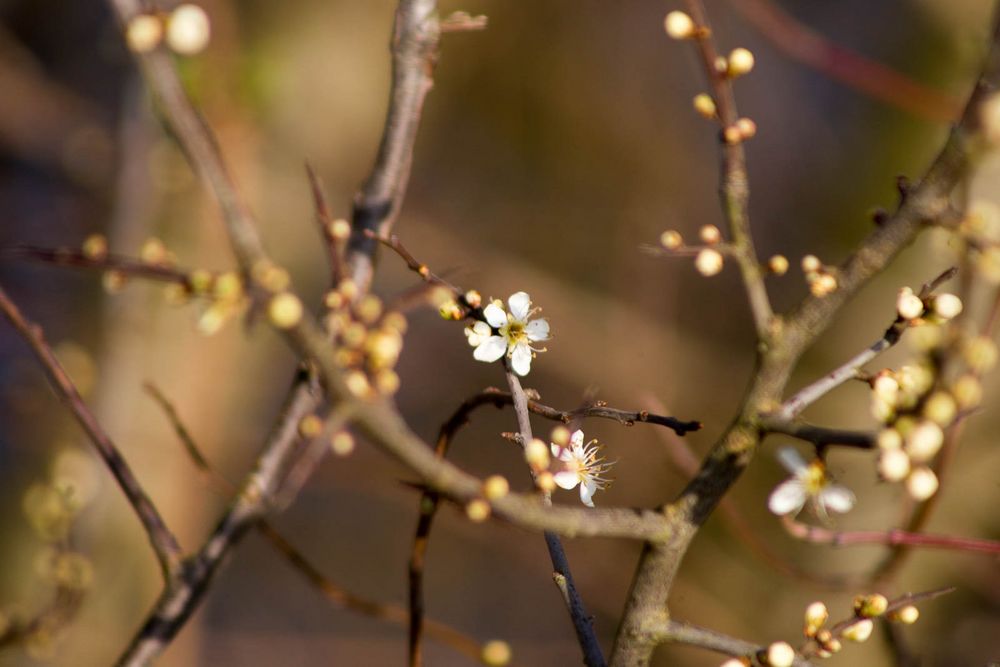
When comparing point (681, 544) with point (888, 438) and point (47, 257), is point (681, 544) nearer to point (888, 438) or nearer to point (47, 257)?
point (888, 438)

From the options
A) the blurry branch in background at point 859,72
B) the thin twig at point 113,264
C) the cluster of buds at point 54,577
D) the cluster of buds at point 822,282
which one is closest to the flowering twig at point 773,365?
the cluster of buds at point 822,282

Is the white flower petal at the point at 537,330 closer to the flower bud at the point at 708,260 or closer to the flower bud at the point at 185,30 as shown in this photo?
the flower bud at the point at 708,260

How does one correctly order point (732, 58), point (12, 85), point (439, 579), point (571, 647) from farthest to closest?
1. point (439, 579)
2. point (571, 647)
3. point (12, 85)
4. point (732, 58)

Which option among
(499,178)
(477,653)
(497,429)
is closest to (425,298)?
(477,653)

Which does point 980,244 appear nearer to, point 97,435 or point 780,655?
point 780,655

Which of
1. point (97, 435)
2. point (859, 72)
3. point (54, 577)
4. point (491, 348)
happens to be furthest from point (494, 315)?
point (859, 72)

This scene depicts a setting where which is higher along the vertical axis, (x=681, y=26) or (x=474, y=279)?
(x=474, y=279)
